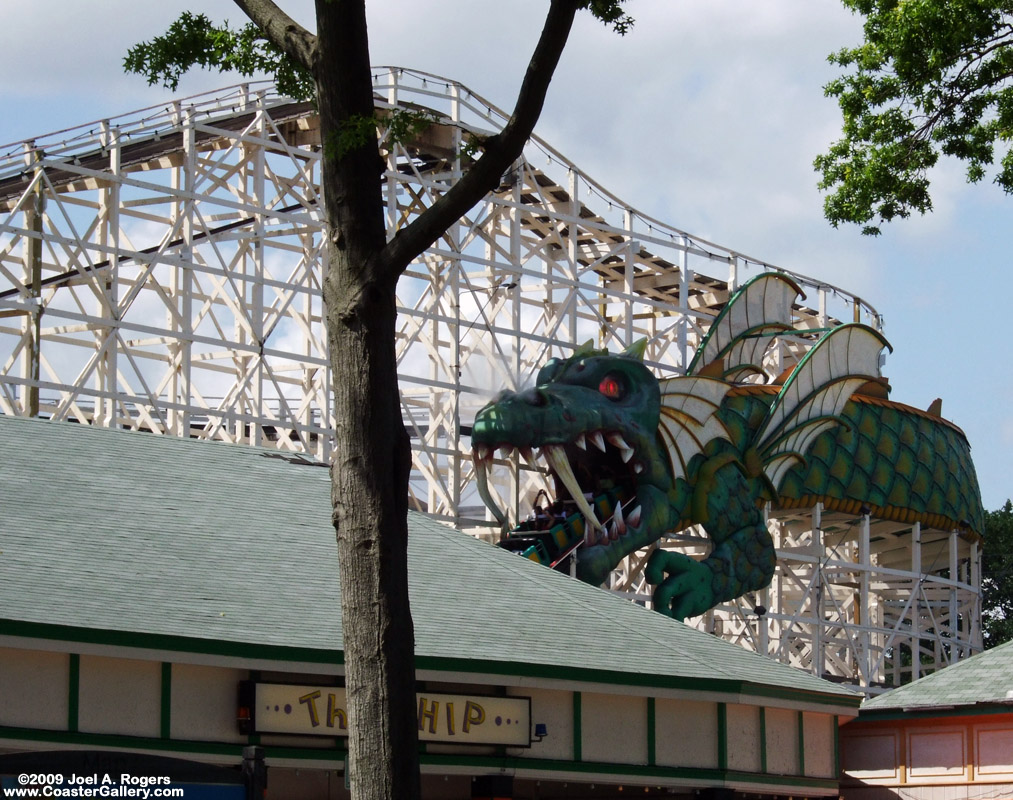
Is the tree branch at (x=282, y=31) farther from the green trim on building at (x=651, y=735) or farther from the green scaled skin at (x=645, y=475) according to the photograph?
the green scaled skin at (x=645, y=475)

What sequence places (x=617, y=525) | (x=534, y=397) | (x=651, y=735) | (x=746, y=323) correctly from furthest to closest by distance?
1. (x=746, y=323)
2. (x=617, y=525)
3. (x=534, y=397)
4. (x=651, y=735)

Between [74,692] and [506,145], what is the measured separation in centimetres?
624

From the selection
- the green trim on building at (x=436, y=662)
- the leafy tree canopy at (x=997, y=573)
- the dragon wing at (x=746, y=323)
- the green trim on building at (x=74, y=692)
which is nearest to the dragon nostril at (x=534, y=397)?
the dragon wing at (x=746, y=323)

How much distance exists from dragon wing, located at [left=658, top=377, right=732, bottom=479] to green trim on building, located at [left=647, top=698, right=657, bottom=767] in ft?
45.2

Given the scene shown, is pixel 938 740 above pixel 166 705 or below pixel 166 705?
below

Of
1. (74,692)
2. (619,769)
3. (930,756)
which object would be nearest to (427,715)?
(619,769)

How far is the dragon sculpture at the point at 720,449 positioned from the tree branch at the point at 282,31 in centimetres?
1711

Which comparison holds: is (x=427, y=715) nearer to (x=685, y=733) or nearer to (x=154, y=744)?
(x=154, y=744)

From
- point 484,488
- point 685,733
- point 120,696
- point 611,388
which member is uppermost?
point 611,388

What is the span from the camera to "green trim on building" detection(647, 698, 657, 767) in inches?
650

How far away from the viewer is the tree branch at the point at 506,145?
9984 millimetres

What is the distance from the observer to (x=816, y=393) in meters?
33.3

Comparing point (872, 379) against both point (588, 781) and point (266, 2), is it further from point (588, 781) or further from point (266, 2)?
point (266, 2)

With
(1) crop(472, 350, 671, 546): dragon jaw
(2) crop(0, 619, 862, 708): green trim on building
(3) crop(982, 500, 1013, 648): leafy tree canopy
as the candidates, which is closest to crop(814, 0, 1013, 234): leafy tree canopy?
(2) crop(0, 619, 862, 708): green trim on building
